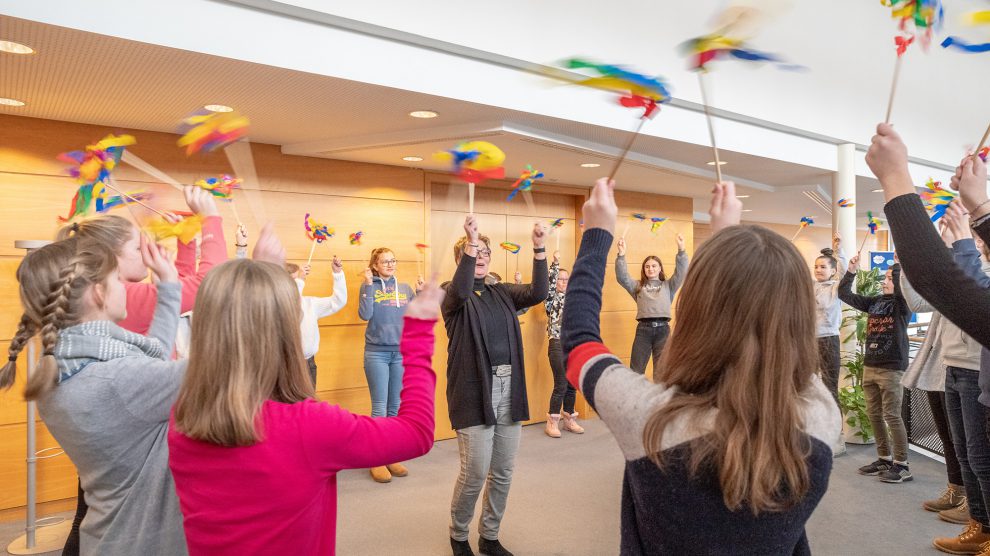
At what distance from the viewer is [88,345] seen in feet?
4.40

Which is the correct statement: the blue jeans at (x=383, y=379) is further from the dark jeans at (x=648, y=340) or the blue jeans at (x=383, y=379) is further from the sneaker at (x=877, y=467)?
the sneaker at (x=877, y=467)

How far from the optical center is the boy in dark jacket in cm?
421

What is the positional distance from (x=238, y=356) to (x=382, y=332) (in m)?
3.57

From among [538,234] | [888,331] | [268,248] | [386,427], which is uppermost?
[538,234]

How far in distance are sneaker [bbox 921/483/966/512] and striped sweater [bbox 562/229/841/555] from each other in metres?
3.45

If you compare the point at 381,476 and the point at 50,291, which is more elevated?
the point at 50,291

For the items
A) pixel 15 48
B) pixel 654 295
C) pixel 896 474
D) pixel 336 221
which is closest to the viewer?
pixel 15 48

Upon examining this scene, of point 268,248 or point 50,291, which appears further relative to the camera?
point 268,248

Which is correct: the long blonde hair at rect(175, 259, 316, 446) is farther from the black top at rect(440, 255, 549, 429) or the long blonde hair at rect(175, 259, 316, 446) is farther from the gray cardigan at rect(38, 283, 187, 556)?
the black top at rect(440, 255, 549, 429)

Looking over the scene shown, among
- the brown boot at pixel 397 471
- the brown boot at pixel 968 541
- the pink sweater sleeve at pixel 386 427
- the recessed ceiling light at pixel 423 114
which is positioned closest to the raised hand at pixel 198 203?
the pink sweater sleeve at pixel 386 427

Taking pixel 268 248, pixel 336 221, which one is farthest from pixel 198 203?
pixel 336 221

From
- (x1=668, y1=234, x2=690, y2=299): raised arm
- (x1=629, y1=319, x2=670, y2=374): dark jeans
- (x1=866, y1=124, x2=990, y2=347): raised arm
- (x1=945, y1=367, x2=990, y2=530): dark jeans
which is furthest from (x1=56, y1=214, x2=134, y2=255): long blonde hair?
(x1=629, y1=319, x2=670, y2=374): dark jeans

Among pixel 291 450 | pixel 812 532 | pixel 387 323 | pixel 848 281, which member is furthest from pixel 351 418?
pixel 848 281

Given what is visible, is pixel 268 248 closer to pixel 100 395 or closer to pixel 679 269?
pixel 100 395
